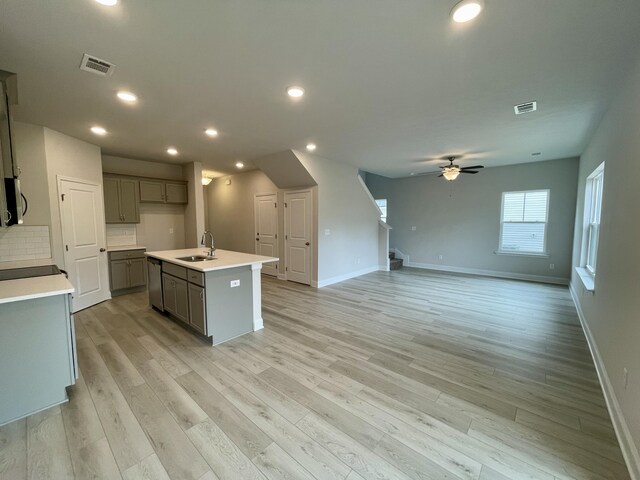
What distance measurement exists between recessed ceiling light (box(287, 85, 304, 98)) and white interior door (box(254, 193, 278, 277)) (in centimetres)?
388

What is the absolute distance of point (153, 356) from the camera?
2.83 meters

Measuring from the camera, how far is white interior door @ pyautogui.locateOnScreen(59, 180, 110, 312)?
4043 millimetres

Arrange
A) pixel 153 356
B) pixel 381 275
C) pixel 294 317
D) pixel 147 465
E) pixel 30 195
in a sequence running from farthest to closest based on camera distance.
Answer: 1. pixel 381 275
2. pixel 294 317
3. pixel 30 195
4. pixel 153 356
5. pixel 147 465

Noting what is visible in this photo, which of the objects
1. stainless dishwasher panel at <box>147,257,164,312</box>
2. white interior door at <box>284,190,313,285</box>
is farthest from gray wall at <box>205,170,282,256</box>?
stainless dishwasher panel at <box>147,257,164,312</box>

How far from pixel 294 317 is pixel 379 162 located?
395 centimetres

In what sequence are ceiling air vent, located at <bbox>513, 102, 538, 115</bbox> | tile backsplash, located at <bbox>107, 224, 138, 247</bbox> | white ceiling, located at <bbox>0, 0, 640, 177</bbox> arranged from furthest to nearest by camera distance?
tile backsplash, located at <bbox>107, 224, 138, 247</bbox>
ceiling air vent, located at <bbox>513, 102, 538, 115</bbox>
white ceiling, located at <bbox>0, 0, 640, 177</bbox>

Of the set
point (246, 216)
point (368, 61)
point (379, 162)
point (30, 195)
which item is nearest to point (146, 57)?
point (368, 61)

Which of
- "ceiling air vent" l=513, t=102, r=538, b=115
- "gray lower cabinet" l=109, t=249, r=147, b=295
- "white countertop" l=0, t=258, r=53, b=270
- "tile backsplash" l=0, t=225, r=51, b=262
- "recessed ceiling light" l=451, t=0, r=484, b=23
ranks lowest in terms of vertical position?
"gray lower cabinet" l=109, t=249, r=147, b=295

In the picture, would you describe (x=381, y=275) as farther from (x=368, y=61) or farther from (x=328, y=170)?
(x=368, y=61)

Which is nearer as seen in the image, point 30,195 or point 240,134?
point 30,195

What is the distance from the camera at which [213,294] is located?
306 cm

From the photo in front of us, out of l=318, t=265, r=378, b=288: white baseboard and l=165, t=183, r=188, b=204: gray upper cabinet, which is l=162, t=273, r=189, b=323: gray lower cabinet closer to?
l=165, t=183, r=188, b=204: gray upper cabinet

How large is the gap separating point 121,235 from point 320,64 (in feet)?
17.7

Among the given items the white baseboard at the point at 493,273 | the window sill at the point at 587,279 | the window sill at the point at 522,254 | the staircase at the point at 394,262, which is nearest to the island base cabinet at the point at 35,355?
the window sill at the point at 587,279
